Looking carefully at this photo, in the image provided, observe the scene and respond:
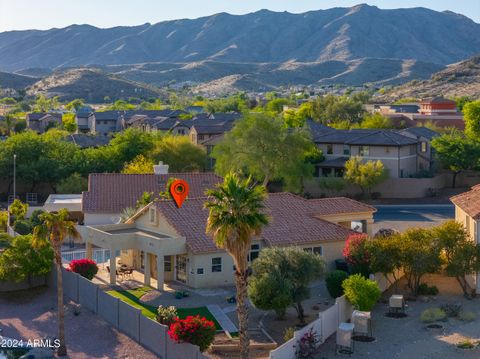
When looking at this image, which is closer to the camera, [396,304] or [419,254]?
[396,304]

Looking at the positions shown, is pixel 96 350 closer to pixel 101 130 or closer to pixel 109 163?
pixel 109 163

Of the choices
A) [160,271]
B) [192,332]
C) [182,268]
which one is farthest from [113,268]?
[192,332]

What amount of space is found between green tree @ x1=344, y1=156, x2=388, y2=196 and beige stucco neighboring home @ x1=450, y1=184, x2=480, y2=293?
99.3ft

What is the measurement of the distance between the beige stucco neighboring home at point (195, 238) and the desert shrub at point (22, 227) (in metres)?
11.0

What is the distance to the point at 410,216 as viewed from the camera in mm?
68312

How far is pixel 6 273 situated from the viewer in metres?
38.6

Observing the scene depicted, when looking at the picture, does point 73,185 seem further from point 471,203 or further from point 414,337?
point 414,337

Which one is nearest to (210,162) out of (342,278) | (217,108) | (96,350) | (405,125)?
(405,125)

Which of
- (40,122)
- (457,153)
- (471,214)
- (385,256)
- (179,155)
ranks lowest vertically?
(385,256)

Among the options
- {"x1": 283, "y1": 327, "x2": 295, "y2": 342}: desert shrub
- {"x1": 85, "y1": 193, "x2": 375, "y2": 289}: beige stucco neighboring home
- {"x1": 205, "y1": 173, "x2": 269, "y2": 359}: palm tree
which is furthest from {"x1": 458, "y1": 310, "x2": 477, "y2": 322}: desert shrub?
{"x1": 205, "y1": 173, "x2": 269, "y2": 359}: palm tree

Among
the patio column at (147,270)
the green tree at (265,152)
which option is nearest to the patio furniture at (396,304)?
the patio column at (147,270)

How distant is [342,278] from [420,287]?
4572 mm

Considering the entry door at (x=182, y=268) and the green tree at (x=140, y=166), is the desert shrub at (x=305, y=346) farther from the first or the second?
the green tree at (x=140, y=166)

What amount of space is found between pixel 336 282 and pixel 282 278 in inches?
204
